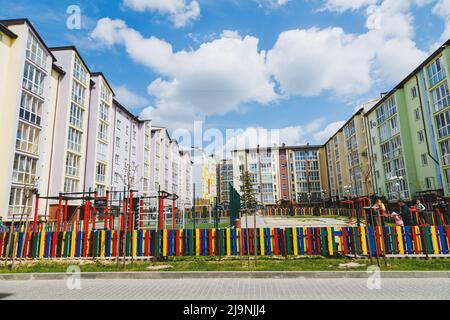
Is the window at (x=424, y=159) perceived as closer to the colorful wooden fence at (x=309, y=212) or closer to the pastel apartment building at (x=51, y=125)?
the colorful wooden fence at (x=309, y=212)

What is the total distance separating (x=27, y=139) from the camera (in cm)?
2553

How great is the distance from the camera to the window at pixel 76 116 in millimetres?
31706

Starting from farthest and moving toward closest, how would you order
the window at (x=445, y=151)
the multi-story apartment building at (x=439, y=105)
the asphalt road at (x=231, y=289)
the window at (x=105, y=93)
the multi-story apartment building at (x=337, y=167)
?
the multi-story apartment building at (x=337, y=167), the window at (x=105, y=93), the window at (x=445, y=151), the multi-story apartment building at (x=439, y=105), the asphalt road at (x=231, y=289)

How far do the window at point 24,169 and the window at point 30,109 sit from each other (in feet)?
11.9

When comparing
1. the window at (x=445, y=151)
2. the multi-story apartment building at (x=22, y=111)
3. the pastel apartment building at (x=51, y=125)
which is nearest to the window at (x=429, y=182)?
the window at (x=445, y=151)

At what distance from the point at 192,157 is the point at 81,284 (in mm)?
80165


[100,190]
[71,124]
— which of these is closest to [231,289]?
[71,124]

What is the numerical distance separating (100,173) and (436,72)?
132 ft

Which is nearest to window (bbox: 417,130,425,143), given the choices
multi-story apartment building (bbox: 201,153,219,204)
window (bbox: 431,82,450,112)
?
window (bbox: 431,82,450,112)

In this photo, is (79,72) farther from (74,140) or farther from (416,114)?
(416,114)

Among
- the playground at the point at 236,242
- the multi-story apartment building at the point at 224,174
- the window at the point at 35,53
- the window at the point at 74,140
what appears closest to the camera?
the playground at the point at 236,242

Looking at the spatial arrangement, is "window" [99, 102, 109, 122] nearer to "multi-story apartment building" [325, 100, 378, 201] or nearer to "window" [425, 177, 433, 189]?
"multi-story apartment building" [325, 100, 378, 201]

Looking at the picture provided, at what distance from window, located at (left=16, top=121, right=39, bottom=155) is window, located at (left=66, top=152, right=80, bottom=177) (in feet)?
14.2
